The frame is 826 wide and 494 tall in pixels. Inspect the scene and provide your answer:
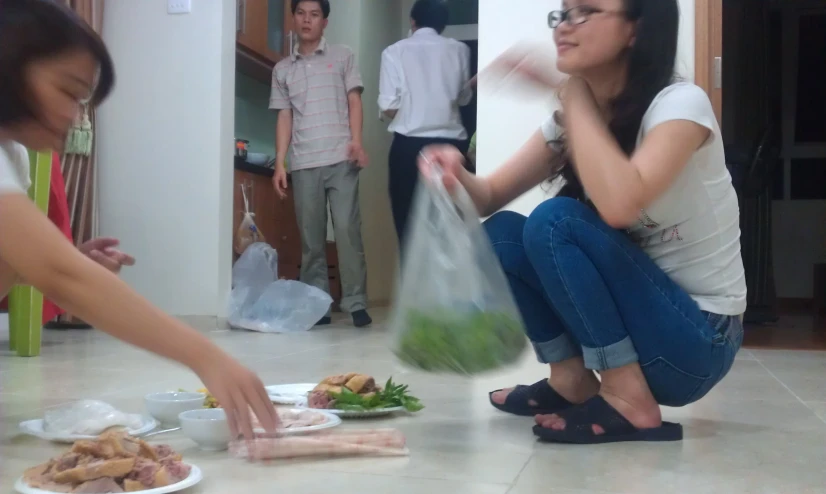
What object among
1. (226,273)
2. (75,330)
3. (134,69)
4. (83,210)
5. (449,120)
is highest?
(134,69)

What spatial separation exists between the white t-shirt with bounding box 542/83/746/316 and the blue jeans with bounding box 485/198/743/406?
0.11ft

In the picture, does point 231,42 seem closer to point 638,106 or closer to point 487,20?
point 487,20

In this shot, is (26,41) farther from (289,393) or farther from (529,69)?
(289,393)

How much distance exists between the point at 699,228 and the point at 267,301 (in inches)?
88.0

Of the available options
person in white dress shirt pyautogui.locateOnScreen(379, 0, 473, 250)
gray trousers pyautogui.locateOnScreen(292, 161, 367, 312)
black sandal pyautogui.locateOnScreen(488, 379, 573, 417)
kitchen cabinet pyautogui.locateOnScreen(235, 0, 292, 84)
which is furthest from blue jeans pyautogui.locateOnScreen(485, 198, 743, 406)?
kitchen cabinet pyautogui.locateOnScreen(235, 0, 292, 84)

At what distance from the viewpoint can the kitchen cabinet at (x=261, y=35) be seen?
377cm

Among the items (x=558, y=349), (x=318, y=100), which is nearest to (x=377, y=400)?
(x=558, y=349)

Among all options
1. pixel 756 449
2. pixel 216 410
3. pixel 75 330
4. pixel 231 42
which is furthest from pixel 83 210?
pixel 756 449

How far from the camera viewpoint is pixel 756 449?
1215 mm

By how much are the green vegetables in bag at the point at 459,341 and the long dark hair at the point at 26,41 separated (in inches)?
20.5

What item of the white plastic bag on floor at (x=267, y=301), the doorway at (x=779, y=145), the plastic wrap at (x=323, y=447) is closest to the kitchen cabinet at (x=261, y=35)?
the white plastic bag on floor at (x=267, y=301)

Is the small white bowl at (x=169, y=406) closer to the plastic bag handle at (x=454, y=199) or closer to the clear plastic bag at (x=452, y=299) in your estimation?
the clear plastic bag at (x=452, y=299)

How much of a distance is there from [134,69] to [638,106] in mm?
2629

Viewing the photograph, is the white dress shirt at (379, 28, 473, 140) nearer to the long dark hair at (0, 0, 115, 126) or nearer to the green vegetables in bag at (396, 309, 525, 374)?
the green vegetables in bag at (396, 309, 525, 374)
